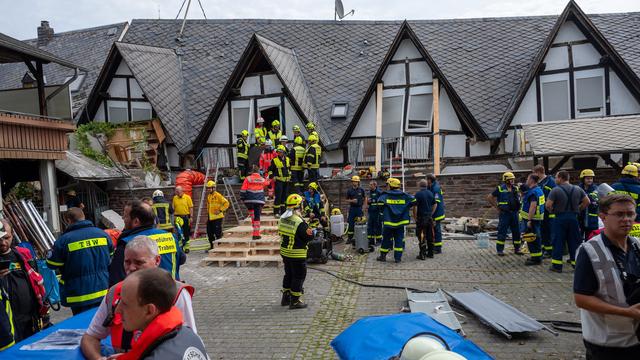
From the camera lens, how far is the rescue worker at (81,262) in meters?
5.12

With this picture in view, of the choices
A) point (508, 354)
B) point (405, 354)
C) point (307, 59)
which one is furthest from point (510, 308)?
point (307, 59)

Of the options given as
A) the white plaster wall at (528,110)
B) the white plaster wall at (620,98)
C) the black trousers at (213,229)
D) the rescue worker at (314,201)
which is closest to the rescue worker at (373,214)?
the rescue worker at (314,201)

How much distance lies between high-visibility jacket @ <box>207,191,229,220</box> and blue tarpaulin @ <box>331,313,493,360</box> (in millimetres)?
9631

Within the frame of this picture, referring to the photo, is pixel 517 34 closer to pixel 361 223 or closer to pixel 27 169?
pixel 361 223

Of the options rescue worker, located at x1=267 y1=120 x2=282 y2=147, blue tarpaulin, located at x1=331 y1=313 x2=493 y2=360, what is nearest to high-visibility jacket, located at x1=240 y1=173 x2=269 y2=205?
rescue worker, located at x1=267 y1=120 x2=282 y2=147

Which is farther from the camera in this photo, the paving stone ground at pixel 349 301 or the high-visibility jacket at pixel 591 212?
the high-visibility jacket at pixel 591 212

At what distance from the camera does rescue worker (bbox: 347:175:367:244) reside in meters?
12.9

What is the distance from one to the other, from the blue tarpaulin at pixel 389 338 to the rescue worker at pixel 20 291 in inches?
114

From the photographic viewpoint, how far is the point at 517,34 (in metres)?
20.4

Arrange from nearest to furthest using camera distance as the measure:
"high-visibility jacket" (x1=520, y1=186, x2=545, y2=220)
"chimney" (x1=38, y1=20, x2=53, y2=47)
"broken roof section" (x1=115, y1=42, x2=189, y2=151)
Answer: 1. "high-visibility jacket" (x1=520, y1=186, x2=545, y2=220)
2. "broken roof section" (x1=115, y1=42, x2=189, y2=151)
3. "chimney" (x1=38, y1=20, x2=53, y2=47)

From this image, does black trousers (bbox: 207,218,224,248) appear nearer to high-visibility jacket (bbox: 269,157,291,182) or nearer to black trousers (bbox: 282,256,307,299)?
high-visibility jacket (bbox: 269,157,291,182)

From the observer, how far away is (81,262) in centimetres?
517

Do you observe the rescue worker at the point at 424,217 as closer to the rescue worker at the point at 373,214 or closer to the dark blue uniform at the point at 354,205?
the rescue worker at the point at 373,214

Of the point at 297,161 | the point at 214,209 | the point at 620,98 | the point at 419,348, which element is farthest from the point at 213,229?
the point at 620,98
